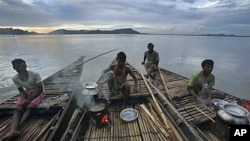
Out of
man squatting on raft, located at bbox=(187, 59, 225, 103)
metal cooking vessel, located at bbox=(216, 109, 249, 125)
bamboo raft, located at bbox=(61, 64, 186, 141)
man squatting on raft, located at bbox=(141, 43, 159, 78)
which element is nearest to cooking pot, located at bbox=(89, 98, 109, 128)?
bamboo raft, located at bbox=(61, 64, 186, 141)

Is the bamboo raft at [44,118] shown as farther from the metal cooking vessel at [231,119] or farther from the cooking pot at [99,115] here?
the metal cooking vessel at [231,119]

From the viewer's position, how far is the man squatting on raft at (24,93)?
148 inches

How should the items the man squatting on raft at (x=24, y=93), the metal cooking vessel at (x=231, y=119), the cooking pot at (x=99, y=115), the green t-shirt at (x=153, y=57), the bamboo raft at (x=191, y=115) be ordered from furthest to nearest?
the green t-shirt at (x=153, y=57)
the man squatting on raft at (x=24, y=93)
the cooking pot at (x=99, y=115)
the bamboo raft at (x=191, y=115)
the metal cooking vessel at (x=231, y=119)

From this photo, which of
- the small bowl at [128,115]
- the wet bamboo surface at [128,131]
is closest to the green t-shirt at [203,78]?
the wet bamboo surface at [128,131]

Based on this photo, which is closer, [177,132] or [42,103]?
[177,132]

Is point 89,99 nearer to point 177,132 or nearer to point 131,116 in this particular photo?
point 131,116

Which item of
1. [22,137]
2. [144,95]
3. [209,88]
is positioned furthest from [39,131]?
[209,88]

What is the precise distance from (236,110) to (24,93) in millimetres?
4476

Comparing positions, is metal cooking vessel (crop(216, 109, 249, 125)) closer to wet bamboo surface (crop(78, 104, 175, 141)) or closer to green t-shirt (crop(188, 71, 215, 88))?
wet bamboo surface (crop(78, 104, 175, 141))

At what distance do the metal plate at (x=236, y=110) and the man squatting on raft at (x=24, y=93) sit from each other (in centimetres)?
404

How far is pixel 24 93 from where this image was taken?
410 centimetres

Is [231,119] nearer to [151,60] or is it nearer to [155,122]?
[155,122]

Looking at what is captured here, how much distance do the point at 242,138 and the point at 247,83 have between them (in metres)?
16.0

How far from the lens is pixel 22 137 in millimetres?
3439
